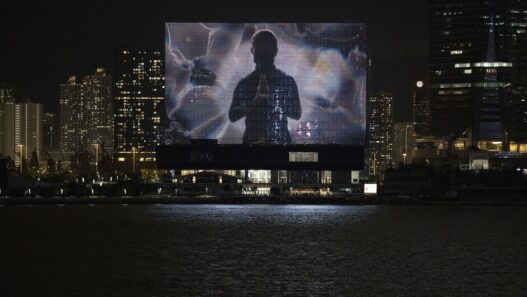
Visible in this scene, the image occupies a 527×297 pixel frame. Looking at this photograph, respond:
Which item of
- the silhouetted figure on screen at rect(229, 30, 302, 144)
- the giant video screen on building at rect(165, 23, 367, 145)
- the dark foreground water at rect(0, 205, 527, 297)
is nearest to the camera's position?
the dark foreground water at rect(0, 205, 527, 297)

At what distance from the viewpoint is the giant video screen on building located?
170 m

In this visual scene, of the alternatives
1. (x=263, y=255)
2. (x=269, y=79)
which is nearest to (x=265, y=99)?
(x=269, y=79)

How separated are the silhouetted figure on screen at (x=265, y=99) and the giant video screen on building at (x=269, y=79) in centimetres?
15

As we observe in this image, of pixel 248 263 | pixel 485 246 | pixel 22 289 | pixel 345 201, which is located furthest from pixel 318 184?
pixel 22 289

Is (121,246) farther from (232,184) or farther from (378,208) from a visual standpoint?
(232,184)

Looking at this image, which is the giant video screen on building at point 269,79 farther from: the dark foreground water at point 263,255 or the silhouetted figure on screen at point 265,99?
the dark foreground water at point 263,255

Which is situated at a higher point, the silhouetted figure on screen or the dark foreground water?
the silhouetted figure on screen

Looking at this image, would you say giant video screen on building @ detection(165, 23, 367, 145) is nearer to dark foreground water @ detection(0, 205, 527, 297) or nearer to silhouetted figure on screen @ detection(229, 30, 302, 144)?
silhouetted figure on screen @ detection(229, 30, 302, 144)

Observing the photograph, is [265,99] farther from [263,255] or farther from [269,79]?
[263,255]

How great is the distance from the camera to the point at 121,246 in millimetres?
89625

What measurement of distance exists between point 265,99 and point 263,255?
91622mm

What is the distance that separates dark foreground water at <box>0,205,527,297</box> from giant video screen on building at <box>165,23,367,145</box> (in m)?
37.3

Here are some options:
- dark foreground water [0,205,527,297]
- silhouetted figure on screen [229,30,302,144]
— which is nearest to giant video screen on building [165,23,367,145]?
silhouetted figure on screen [229,30,302,144]

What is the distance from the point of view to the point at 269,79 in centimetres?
17238
